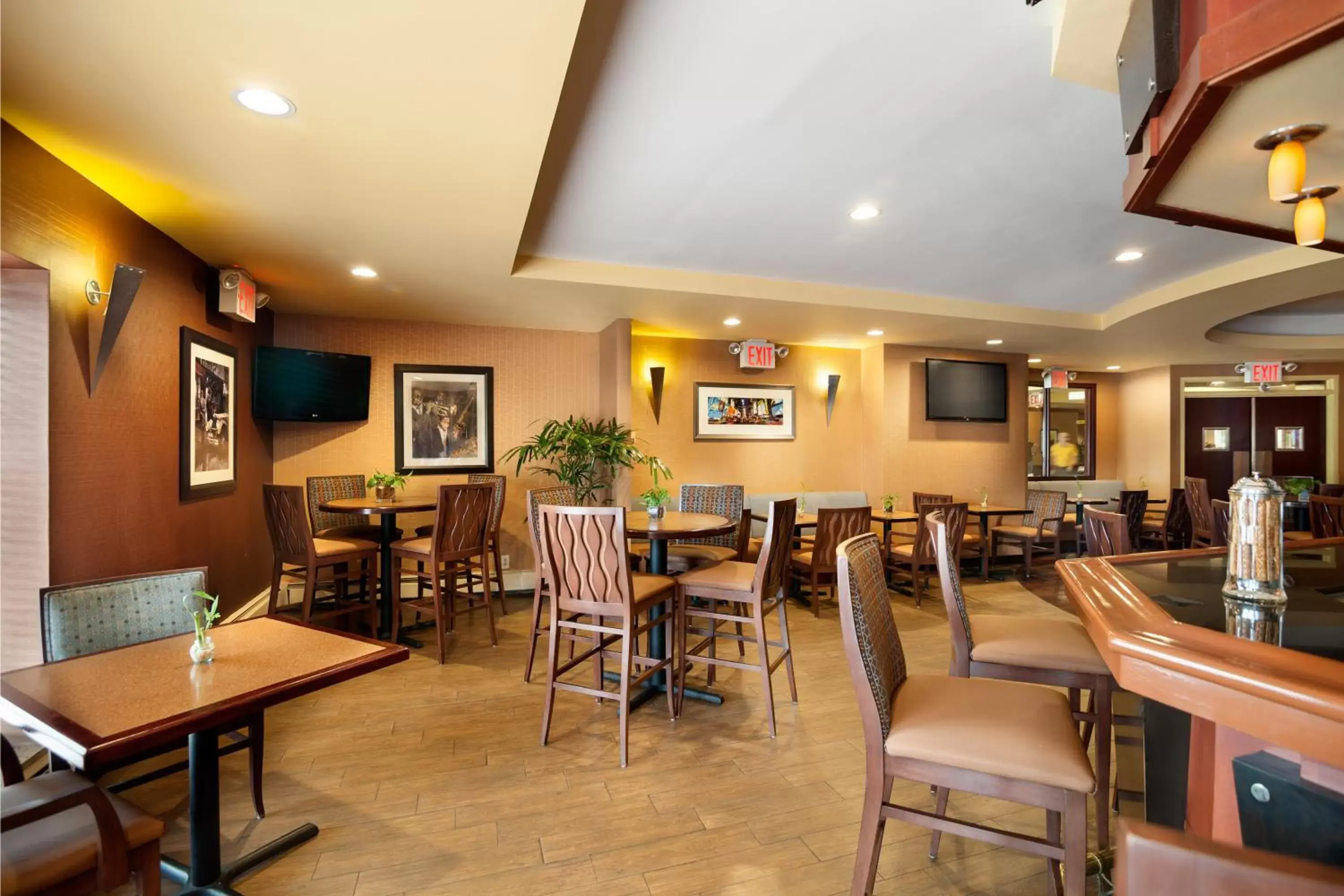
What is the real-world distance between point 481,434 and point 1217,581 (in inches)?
201

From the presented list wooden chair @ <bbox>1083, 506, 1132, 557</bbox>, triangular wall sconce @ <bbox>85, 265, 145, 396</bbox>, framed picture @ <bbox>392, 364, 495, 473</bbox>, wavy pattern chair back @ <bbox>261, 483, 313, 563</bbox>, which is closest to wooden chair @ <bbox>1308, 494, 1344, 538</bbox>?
wooden chair @ <bbox>1083, 506, 1132, 557</bbox>

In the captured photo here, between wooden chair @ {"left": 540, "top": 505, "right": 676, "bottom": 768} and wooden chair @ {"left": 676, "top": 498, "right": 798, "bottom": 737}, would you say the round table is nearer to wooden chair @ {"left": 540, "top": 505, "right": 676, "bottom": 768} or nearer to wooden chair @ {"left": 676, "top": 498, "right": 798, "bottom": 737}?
Result: wooden chair @ {"left": 540, "top": 505, "right": 676, "bottom": 768}

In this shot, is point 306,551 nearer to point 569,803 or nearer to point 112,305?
point 112,305

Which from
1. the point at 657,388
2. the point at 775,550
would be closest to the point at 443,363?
the point at 657,388

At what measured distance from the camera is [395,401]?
5.44 meters

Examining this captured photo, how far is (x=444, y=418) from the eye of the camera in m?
5.59

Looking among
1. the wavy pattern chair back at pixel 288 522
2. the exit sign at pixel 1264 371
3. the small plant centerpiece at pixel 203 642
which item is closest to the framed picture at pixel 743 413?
the wavy pattern chair back at pixel 288 522

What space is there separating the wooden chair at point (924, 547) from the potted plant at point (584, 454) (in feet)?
7.07

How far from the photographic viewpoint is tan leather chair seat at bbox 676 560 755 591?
296 centimetres

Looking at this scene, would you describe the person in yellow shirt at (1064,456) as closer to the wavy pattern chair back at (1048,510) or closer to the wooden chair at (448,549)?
the wavy pattern chair back at (1048,510)

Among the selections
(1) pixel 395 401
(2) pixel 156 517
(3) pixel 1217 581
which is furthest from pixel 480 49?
(1) pixel 395 401

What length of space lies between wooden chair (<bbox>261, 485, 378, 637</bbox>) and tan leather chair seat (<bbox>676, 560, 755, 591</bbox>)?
2108 millimetres

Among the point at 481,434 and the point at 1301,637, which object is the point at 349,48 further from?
the point at 481,434

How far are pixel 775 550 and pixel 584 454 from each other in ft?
8.13
